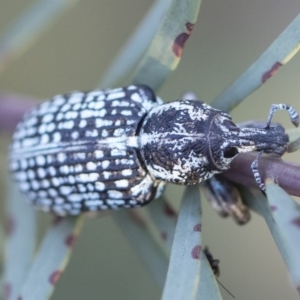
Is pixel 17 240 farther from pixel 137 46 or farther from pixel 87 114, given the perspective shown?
pixel 137 46

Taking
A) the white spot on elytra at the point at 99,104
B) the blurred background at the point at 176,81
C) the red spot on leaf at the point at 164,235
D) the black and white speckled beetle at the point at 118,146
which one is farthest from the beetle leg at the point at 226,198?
the blurred background at the point at 176,81

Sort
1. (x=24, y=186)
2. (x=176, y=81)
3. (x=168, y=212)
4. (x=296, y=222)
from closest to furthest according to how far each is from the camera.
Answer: (x=296, y=222)
(x=168, y=212)
(x=24, y=186)
(x=176, y=81)

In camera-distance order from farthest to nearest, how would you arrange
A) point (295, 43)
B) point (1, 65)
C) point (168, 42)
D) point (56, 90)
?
point (56, 90)
point (1, 65)
point (168, 42)
point (295, 43)

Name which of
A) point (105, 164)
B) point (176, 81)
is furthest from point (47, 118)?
point (176, 81)

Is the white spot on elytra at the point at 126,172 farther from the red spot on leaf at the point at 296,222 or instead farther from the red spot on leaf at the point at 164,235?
the red spot on leaf at the point at 296,222

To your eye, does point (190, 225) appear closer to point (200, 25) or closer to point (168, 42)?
point (168, 42)

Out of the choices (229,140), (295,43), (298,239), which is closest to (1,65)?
(229,140)

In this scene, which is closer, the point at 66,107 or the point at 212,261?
the point at 212,261
